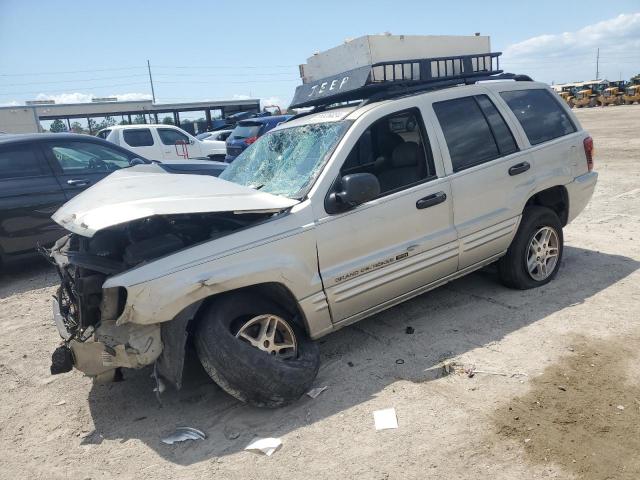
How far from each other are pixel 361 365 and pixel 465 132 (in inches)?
83.3

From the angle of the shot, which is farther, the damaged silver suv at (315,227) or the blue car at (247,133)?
the blue car at (247,133)

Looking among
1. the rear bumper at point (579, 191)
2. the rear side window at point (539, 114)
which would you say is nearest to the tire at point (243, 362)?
the rear side window at point (539, 114)

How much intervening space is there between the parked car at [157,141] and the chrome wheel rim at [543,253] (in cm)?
1265

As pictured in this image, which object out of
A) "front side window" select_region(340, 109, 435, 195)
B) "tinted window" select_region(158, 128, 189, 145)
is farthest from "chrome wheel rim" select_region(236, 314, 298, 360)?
"tinted window" select_region(158, 128, 189, 145)

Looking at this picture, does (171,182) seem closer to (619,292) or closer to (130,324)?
(130,324)

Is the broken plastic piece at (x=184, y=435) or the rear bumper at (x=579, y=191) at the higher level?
the rear bumper at (x=579, y=191)

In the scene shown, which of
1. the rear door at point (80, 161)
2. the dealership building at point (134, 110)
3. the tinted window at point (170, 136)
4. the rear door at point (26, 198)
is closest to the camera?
the rear door at point (26, 198)

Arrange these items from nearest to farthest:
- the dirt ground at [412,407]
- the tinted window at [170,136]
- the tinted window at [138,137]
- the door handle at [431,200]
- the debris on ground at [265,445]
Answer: the dirt ground at [412,407] → the debris on ground at [265,445] → the door handle at [431,200] → the tinted window at [138,137] → the tinted window at [170,136]

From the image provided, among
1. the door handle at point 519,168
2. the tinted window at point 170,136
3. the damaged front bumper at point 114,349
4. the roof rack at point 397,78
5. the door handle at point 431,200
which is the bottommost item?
the damaged front bumper at point 114,349

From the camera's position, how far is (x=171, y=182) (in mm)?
3664

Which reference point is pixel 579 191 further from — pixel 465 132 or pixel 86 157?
pixel 86 157

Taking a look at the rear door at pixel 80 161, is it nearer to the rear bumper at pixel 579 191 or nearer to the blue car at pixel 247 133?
the rear bumper at pixel 579 191

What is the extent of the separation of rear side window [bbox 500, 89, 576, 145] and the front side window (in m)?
1.12

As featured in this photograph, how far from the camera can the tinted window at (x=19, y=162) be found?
6188mm
